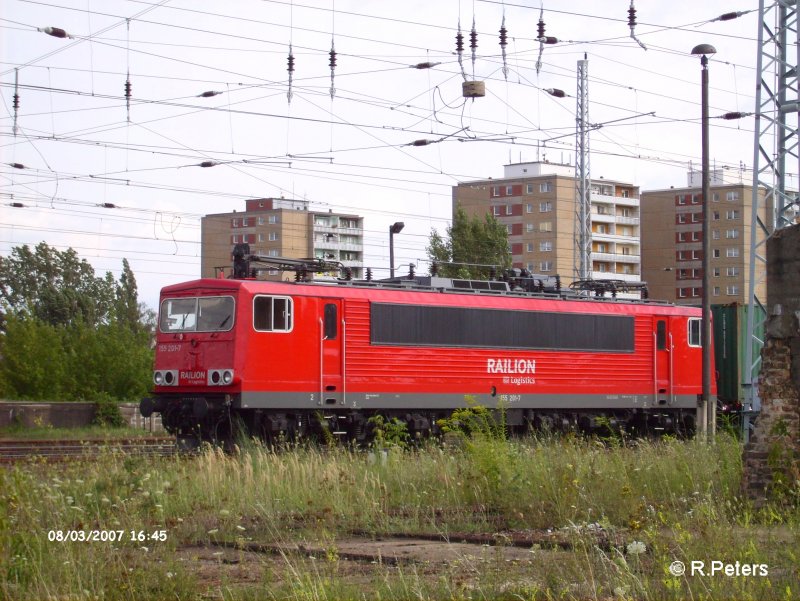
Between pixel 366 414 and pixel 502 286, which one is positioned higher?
pixel 502 286

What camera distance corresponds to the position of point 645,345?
1127 inches

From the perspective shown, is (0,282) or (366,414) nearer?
(366,414)

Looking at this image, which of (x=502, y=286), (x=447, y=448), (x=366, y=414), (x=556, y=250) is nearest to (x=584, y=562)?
(x=447, y=448)

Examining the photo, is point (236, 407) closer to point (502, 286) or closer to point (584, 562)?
point (502, 286)

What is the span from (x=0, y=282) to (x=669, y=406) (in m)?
63.0

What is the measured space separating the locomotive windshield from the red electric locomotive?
0.03 metres

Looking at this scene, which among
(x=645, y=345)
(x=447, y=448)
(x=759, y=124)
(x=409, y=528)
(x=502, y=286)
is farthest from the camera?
(x=645, y=345)

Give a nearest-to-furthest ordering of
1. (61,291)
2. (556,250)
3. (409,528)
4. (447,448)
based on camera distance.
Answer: (409,528) → (447,448) → (61,291) → (556,250)

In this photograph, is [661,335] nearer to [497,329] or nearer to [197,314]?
[497,329]

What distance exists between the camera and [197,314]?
2206 centimetres

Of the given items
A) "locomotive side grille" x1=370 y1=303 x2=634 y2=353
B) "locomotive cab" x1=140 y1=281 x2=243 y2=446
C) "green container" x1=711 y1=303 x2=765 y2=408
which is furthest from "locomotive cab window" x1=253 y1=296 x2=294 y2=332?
"green container" x1=711 y1=303 x2=765 y2=408

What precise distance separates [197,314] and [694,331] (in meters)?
14.1

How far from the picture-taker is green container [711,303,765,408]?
31125 millimetres

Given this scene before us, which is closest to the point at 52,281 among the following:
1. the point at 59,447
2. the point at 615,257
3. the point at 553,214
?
the point at 553,214
